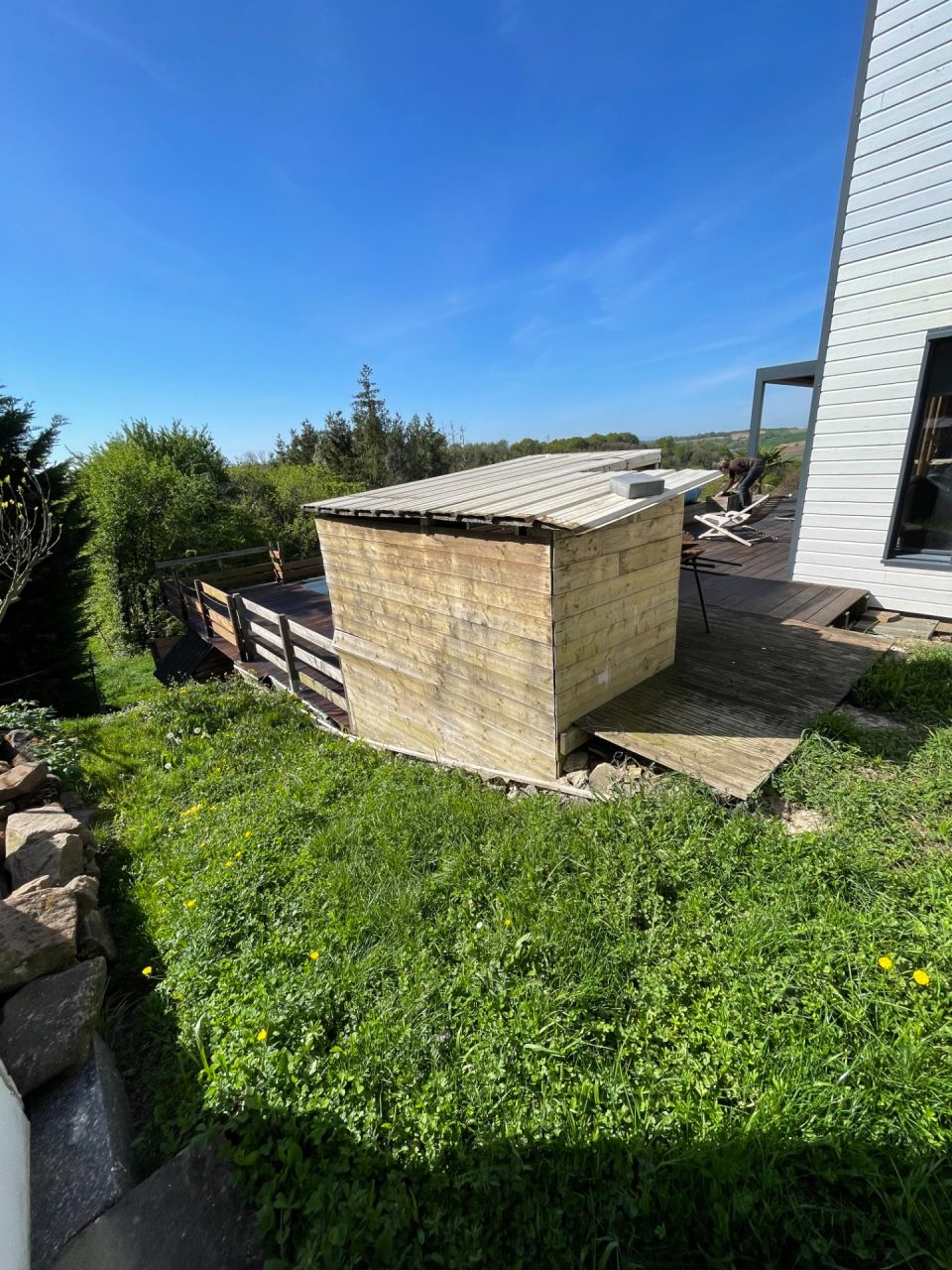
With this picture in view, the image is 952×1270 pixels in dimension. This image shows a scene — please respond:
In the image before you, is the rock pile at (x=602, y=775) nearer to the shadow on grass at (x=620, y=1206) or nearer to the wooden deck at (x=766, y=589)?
the shadow on grass at (x=620, y=1206)

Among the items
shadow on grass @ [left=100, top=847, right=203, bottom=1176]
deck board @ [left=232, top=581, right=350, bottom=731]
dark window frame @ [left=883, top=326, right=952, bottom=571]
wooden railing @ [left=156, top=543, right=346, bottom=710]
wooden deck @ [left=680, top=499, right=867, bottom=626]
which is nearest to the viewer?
shadow on grass @ [left=100, top=847, right=203, bottom=1176]


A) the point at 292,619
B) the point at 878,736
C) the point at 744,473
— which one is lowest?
the point at 292,619

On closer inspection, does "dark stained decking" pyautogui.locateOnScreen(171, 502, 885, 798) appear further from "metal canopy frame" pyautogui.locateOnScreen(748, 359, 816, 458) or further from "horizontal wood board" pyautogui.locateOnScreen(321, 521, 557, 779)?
"metal canopy frame" pyautogui.locateOnScreen(748, 359, 816, 458)

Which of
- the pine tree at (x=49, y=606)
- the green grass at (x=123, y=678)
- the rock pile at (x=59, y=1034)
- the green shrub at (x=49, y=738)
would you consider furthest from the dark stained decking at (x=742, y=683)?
the green grass at (x=123, y=678)

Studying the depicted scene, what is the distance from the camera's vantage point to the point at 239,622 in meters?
9.05

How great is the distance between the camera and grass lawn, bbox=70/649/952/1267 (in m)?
1.61

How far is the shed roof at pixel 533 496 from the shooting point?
11.2 feet

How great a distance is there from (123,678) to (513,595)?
13.7 meters

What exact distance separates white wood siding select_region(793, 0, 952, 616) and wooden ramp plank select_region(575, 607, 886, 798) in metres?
1.30

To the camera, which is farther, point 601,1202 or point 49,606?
point 49,606

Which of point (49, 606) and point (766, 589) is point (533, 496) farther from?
point (49, 606)

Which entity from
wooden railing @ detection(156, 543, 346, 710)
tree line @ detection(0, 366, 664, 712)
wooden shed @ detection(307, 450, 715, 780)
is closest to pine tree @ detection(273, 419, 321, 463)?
tree line @ detection(0, 366, 664, 712)

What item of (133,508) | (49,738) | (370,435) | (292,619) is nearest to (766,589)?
(292,619)

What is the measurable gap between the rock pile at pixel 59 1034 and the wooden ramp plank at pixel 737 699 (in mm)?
3243
